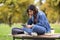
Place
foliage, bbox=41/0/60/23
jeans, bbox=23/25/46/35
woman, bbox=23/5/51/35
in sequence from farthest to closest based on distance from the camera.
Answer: foliage, bbox=41/0/60/23 < woman, bbox=23/5/51/35 < jeans, bbox=23/25/46/35

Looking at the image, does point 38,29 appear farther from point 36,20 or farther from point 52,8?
point 52,8

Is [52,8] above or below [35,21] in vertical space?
above

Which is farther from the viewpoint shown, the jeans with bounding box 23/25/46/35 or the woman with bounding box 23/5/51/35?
the woman with bounding box 23/5/51/35

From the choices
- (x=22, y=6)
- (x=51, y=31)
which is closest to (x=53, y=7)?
(x=22, y=6)

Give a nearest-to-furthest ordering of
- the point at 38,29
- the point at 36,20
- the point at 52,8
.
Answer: the point at 38,29
the point at 36,20
the point at 52,8

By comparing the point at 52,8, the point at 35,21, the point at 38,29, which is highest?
the point at 52,8

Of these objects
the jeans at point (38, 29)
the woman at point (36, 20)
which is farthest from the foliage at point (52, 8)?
the jeans at point (38, 29)

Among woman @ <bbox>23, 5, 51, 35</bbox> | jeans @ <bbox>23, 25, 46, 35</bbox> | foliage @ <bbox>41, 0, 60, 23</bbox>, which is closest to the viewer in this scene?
jeans @ <bbox>23, 25, 46, 35</bbox>

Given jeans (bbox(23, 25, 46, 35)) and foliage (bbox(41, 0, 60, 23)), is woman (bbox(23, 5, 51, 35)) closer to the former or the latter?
jeans (bbox(23, 25, 46, 35))

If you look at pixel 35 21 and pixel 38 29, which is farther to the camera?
pixel 35 21

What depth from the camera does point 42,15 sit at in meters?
6.20

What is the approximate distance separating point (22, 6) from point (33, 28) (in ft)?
72.8

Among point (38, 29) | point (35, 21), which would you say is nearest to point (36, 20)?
point (35, 21)

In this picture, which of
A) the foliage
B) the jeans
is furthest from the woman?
the foliage
